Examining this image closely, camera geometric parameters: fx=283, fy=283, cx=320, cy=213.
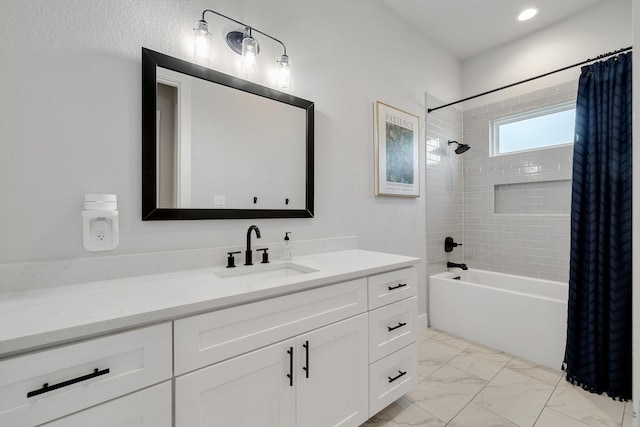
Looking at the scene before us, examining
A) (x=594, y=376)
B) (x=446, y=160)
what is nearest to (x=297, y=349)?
(x=594, y=376)

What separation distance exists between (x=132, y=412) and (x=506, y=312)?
2.54 meters

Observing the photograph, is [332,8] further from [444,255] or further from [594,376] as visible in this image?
[594,376]

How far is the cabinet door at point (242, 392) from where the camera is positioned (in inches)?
35.4

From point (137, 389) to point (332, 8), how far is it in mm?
2419

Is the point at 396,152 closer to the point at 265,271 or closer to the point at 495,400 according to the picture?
the point at 265,271

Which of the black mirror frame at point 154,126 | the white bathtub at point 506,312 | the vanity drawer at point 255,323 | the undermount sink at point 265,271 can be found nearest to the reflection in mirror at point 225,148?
the black mirror frame at point 154,126

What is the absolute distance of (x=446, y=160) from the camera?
3.05 meters

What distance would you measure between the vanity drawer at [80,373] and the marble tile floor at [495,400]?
1293 millimetres

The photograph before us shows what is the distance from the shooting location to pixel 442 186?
298cm

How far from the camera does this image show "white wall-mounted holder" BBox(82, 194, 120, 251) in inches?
45.2

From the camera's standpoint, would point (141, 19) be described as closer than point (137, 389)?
No

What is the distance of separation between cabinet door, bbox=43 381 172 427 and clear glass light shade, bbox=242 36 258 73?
1516mm

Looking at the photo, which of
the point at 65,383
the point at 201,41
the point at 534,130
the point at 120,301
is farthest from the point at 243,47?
the point at 534,130

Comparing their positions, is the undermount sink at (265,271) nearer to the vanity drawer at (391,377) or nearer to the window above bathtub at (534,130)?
the vanity drawer at (391,377)
